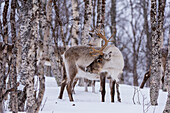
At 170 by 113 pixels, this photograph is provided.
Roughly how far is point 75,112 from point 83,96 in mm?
2758

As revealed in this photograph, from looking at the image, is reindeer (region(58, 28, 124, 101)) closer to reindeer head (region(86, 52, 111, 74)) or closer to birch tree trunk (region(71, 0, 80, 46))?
reindeer head (region(86, 52, 111, 74))

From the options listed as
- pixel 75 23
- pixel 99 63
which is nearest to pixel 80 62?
pixel 99 63

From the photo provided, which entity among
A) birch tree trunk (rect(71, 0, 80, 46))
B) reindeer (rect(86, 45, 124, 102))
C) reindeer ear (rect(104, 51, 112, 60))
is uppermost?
birch tree trunk (rect(71, 0, 80, 46))

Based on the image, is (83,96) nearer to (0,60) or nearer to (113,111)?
(113,111)

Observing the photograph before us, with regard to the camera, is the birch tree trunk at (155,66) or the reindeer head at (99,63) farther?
the reindeer head at (99,63)

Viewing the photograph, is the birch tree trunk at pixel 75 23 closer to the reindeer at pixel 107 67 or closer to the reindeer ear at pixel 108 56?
the reindeer at pixel 107 67

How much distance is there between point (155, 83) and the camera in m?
6.45

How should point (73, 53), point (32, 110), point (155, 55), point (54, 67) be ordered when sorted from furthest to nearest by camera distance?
point (54, 67) → point (73, 53) → point (155, 55) → point (32, 110)

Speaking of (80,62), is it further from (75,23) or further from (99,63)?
(75,23)

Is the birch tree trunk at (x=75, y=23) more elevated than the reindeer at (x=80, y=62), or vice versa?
the birch tree trunk at (x=75, y=23)

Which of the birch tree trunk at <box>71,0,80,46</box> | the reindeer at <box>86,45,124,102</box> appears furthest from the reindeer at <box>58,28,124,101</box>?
the birch tree trunk at <box>71,0,80,46</box>

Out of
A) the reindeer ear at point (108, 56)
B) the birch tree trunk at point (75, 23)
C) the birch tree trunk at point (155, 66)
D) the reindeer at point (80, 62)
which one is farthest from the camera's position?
the birch tree trunk at point (75, 23)

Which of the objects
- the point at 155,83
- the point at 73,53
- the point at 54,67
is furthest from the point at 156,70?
the point at 54,67

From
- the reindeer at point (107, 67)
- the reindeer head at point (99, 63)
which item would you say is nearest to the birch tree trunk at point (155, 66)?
the reindeer at point (107, 67)
